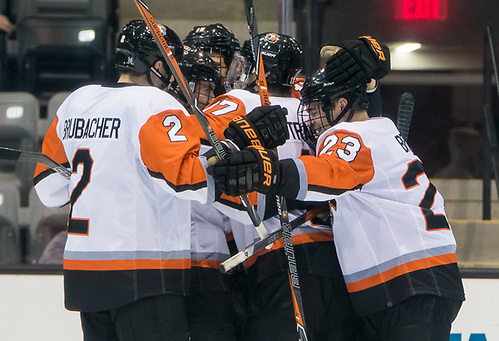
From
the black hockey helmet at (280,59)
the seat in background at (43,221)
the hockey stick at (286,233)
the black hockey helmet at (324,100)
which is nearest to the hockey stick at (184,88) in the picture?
the hockey stick at (286,233)

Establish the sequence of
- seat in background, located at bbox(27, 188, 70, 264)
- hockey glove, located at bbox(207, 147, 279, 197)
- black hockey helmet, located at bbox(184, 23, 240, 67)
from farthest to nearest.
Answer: seat in background, located at bbox(27, 188, 70, 264) < black hockey helmet, located at bbox(184, 23, 240, 67) < hockey glove, located at bbox(207, 147, 279, 197)

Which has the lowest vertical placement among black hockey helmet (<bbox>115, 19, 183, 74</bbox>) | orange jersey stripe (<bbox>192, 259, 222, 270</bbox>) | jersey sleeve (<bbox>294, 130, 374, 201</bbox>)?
orange jersey stripe (<bbox>192, 259, 222, 270</bbox>)

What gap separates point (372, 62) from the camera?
184 centimetres

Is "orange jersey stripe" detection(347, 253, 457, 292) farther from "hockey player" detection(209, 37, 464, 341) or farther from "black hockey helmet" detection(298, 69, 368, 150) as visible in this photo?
"black hockey helmet" detection(298, 69, 368, 150)

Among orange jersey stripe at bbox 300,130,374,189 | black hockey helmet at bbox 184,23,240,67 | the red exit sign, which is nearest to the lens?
orange jersey stripe at bbox 300,130,374,189

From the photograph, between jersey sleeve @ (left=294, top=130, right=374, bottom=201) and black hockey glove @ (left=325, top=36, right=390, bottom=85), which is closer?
jersey sleeve @ (left=294, top=130, right=374, bottom=201)

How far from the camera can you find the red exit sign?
380 centimetres

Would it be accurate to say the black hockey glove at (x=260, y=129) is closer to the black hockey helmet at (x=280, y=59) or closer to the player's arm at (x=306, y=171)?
the player's arm at (x=306, y=171)

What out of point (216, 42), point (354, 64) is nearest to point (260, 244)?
point (354, 64)

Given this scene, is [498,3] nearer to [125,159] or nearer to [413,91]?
[413,91]

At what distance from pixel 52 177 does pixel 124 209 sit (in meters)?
0.36

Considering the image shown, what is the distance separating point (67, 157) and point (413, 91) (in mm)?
2395

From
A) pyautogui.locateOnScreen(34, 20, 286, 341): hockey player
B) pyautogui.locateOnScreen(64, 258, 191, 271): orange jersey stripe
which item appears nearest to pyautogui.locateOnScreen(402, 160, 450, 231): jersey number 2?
pyautogui.locateOnScreen(34, 20, 286, 341): hockey player

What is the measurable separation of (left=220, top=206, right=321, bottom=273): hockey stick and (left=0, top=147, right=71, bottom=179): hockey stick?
0.54 m
